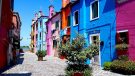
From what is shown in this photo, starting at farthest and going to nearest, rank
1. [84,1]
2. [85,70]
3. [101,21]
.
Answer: [84,1] < [101,21] < [85,70]

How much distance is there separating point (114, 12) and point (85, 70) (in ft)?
28.0

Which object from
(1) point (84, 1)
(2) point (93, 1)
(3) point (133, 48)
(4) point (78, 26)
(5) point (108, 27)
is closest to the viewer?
(3) point (133, 48)

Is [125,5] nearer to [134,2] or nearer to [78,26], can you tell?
[134,2]

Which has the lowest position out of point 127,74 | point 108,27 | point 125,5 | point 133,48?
point 127,74

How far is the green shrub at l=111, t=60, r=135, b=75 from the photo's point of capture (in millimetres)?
16016

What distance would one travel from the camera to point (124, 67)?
53.8ft

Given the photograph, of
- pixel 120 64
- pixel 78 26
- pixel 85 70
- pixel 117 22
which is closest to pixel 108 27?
pixel 117 22

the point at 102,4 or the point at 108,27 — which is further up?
the point at 102,4

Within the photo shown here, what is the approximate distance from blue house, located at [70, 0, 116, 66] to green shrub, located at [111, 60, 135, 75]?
2.13 meters

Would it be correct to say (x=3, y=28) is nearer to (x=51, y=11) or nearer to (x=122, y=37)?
(x=122, y=37)

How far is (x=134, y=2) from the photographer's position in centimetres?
1773

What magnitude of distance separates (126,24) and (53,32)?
2426 centimetres

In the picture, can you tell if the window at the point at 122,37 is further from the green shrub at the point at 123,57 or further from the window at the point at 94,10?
the window at the point at 94,10

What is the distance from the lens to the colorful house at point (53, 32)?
38.3 metres
